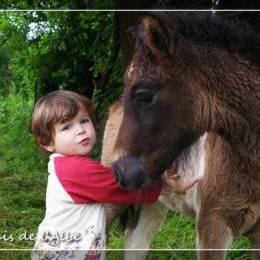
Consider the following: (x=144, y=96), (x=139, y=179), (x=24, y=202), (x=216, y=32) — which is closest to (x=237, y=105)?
(x=216, y=32)

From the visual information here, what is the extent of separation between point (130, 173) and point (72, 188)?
0.90ft

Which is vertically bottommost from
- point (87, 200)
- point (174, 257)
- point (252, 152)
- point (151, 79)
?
point (174, 257)

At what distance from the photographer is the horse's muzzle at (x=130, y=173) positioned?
2686mm

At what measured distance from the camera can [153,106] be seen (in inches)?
107

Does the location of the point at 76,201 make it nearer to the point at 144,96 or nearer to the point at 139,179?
the point at 139,179

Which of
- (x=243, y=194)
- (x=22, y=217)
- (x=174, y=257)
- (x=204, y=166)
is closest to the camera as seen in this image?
(x=243, y=194)

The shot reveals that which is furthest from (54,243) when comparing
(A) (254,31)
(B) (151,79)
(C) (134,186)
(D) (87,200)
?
(A) (254,31)

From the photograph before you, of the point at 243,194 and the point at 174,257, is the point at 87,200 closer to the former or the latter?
the point at 243,194

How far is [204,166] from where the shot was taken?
3449 mm

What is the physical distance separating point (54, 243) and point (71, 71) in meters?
6.04

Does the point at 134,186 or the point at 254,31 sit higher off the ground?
the point at 254,31

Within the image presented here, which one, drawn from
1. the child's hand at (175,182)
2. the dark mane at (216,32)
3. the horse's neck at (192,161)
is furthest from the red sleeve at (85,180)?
the dark mane at (216,32)

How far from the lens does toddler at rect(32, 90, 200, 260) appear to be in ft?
8.75

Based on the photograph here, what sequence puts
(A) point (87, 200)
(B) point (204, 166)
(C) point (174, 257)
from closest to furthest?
(A) point (87, 200) → (B) point (204, 166) → (C) point (174, 257)
